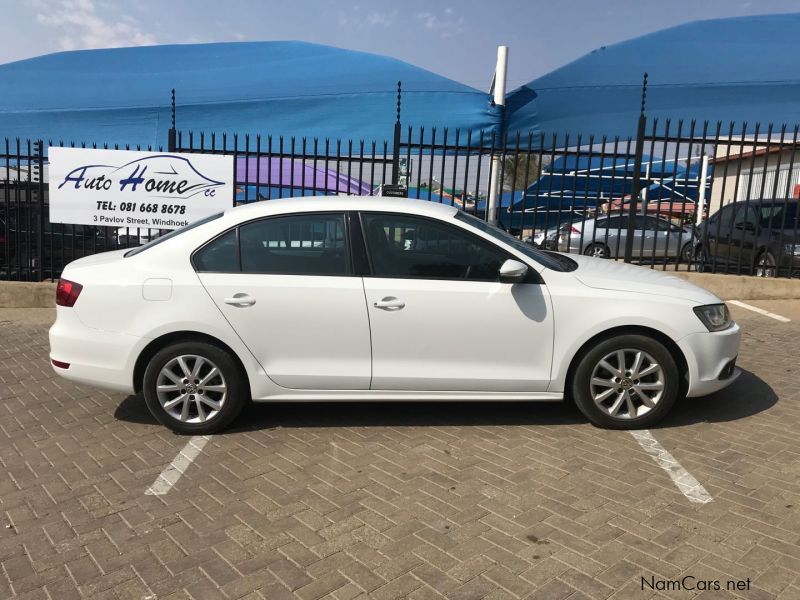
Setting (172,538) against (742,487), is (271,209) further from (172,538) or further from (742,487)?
(742,487)

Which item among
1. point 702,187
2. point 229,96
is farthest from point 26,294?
point 702,187

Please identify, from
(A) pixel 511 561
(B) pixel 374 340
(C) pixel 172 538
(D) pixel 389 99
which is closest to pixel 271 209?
(B) pixel 374 340

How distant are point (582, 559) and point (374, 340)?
185cm

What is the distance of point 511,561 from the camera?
9.18ft

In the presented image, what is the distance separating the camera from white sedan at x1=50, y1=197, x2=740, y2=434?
407cm

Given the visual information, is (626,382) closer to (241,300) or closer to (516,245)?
(516,245)

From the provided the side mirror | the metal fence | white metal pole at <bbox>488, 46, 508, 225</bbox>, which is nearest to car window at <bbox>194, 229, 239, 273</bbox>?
the side mirror

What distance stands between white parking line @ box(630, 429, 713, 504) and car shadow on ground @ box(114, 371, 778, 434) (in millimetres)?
297

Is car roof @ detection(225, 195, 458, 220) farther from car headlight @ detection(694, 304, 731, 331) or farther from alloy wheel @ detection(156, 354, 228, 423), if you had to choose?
car headlight @ detection(694, 304, 731, 331)

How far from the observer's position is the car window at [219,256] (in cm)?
416

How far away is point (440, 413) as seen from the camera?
466 centimetres

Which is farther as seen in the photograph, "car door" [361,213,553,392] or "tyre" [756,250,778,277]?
"tyre" [756,250,778,277]

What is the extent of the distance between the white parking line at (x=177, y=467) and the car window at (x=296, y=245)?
46.3 inches

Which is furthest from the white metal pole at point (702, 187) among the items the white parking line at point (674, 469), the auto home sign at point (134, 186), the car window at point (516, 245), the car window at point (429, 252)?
the auto home sign at point (134, 186)
